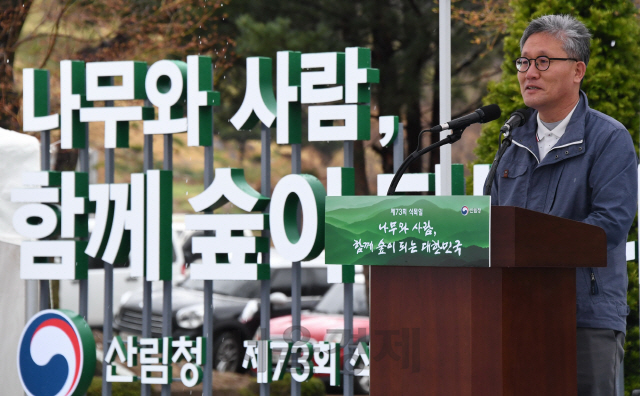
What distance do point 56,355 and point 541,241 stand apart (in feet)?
14.5

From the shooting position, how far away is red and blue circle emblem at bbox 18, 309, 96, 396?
20.3ft

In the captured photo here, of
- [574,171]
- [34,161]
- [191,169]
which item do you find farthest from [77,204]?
[191,169]

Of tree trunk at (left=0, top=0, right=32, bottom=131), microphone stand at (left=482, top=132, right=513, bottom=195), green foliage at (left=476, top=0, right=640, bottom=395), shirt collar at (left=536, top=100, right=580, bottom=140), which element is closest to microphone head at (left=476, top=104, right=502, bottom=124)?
microphone stand at (left=482, top=132, right=513, bottom=195)

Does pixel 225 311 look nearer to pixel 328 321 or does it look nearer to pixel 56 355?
pixel 328 321

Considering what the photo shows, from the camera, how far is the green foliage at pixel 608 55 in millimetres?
6164

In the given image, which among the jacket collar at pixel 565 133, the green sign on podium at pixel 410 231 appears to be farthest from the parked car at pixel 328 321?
the green sign on podium at pixel 410 231

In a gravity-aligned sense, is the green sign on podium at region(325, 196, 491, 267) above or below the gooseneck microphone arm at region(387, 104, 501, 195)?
below

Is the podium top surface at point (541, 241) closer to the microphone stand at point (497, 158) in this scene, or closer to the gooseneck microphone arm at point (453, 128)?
the microphone stand at point (497, 158)

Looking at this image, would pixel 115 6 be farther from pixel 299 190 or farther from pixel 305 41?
pixel 299 190

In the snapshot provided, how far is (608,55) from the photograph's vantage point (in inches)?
247

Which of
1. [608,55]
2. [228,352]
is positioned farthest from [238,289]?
[608,55]

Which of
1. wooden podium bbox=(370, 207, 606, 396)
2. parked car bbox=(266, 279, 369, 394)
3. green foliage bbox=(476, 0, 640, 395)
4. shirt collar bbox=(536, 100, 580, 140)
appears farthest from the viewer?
parked car bbox=(266, 279, 369, 394)

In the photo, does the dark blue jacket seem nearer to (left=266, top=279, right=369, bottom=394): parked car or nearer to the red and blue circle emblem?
the red and blue circle emblem

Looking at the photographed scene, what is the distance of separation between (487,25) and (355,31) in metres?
2.47
